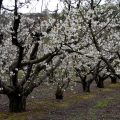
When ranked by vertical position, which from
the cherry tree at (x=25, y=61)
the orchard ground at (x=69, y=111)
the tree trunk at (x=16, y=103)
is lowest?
the orchard ground at (x=69, y=111)

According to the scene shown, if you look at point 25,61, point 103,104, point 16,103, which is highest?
point 25,61

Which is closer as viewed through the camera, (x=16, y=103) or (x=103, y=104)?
(x=16, y=103)

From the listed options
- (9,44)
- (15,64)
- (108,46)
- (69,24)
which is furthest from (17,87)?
(108,46)

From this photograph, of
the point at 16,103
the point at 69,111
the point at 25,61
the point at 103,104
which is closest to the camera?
the point at 25,61

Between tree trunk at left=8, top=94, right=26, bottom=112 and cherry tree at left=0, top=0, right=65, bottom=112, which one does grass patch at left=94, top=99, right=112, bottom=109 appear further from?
tree trunk at left=8, top=94, right=26, bottom=112

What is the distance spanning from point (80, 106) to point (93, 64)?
29.9ft

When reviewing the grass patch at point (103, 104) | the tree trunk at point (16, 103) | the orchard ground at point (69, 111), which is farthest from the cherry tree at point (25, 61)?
the grass patch at point (103, 104)

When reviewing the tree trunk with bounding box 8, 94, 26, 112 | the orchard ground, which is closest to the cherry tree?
the tree trunk with bounding box 8, 94, 26, 112

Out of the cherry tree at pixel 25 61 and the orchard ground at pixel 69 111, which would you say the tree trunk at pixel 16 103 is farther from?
→ the orchard ground at pixel 69 111

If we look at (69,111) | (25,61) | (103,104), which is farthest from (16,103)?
→ (103,104)

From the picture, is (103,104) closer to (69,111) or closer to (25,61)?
(69,111)

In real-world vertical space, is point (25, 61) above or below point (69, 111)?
above

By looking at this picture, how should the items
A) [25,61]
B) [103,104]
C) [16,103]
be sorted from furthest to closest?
[103,104] → [16,103] → [25,61]

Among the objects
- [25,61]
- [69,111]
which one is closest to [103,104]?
[69,111]
